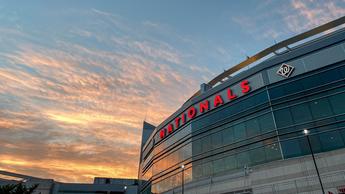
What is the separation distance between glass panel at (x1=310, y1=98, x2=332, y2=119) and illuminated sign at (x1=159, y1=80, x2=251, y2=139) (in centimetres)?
912

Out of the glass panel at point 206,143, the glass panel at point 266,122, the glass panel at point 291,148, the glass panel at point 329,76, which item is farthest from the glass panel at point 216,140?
the glass panel at point 329,76

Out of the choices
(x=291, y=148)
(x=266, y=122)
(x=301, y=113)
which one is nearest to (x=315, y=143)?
(x=291, y=148)

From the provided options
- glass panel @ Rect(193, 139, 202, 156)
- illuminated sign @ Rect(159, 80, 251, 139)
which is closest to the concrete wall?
glass panel @ Rect(193, 139, 202, 156)

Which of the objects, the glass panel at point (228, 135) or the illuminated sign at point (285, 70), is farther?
the glass panel at point (228, 135)

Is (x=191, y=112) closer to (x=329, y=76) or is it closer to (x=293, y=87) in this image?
(x=293, y=87)

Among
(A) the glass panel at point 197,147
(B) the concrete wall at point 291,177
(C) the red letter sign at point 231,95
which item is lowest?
(B) the concrete wall at point 291,177

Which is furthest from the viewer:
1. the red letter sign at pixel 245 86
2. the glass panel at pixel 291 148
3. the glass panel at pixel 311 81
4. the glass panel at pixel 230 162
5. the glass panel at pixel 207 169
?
the glass panel at pixel 207 169

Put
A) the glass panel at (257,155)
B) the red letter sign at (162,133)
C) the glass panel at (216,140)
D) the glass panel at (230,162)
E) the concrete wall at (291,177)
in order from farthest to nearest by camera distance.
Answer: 1. the red letter sign at (162,133)
2. the glass panel at (216,140)
3. the glass panel at (230,162)
4. the glass panel at (257,155)
5. the concrete wall at (291,177)

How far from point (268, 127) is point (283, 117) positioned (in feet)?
7.38

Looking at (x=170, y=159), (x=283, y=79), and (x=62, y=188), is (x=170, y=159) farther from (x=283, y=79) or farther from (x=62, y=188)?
(x=62, y=188)

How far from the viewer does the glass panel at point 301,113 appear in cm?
3152

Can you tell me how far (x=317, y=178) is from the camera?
88.5ft

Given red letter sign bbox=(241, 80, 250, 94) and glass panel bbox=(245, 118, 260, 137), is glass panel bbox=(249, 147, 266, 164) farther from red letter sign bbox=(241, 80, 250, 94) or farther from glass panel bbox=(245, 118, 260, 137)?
red letter sign bbox=(241, 80, 250, 94)

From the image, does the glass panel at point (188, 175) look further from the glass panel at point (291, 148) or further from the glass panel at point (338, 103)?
the glass panel at point (338, 103)
